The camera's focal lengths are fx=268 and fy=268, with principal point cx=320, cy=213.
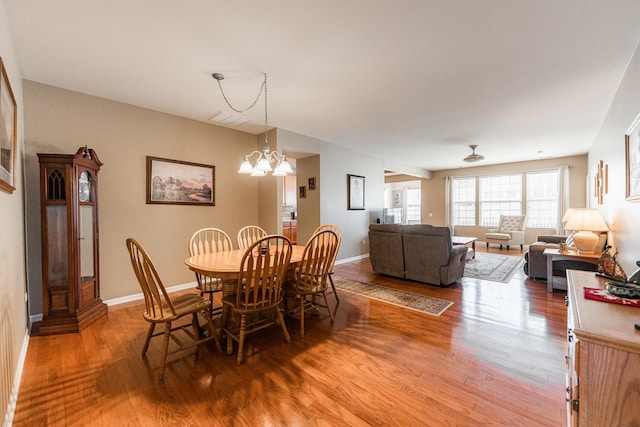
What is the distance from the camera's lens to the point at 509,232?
24.2ft

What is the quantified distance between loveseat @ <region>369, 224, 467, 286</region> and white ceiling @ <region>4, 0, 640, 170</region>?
1702 millimetres

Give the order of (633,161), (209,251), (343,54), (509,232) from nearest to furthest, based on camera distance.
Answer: (633,161), (343,54), (209,251), (509,232)

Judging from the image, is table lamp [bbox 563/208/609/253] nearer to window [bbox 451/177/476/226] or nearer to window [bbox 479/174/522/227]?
window [bbox 479/174/522/227]

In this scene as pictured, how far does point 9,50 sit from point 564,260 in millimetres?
6311

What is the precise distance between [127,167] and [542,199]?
9.50 m

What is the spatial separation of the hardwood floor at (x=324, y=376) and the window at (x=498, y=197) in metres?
6.30

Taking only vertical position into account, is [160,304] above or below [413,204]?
below

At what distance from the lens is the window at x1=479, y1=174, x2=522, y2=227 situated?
310 inches

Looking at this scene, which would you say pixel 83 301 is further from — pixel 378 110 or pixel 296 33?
pixel 378 110

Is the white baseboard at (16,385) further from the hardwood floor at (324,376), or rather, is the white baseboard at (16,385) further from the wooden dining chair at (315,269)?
the wooden dining chair at (315,269)

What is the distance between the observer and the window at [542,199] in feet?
23.7

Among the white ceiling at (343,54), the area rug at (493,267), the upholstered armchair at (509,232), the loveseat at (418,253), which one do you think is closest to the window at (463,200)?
the upholstered armchair at (509,232)

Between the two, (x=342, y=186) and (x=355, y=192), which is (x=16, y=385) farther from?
(x=355, y=192)

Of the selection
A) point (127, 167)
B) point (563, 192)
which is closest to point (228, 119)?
point (127, 167)
